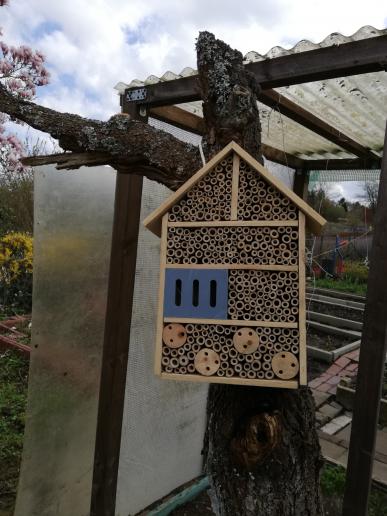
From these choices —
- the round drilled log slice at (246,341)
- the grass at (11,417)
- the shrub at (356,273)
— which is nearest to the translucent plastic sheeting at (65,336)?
the grass at (11,417)

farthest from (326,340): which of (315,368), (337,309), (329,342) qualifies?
(337,309)

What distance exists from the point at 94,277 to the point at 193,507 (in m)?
1.83

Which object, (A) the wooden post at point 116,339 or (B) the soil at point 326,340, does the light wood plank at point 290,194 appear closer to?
(A) the wooden post at point 116,339

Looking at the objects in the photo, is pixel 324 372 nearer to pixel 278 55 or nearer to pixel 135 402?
pixel 135 402

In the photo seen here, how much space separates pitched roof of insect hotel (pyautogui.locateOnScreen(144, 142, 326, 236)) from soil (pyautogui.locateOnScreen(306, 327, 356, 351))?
488 centimetres

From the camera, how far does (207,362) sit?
1144 mm

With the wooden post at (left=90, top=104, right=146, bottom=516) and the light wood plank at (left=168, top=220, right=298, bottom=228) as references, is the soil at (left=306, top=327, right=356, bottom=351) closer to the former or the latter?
the wooden post at (left=90, top=104, right=146, bottom=516)

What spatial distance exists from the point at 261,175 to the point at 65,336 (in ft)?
5.06

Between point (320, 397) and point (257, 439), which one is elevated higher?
point (257, 439)

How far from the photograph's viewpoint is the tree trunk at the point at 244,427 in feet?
4.27

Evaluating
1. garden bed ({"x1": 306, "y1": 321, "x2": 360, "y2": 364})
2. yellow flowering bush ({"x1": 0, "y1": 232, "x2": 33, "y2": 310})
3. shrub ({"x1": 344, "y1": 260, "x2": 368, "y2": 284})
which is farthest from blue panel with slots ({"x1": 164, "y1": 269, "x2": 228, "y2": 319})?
shrub ({"x1": 344, "y1": 260, "x2": 368, "y2": 284})

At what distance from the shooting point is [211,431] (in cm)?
137

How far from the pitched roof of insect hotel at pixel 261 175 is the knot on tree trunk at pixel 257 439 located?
59 centimetres

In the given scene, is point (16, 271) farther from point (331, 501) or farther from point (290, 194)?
point (290, 194)
